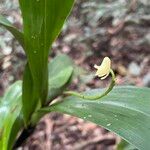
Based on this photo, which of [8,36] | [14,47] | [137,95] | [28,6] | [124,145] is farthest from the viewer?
[14,47]

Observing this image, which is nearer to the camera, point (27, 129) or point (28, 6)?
point (28, 6)

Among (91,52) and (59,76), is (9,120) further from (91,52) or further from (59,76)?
(91,52)

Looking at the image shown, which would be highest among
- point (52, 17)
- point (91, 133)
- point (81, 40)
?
point (52, 17)

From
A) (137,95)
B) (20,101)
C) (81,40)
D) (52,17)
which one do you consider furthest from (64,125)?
(52,17)

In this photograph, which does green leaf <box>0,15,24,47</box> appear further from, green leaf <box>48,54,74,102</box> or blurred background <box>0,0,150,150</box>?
blurred background <box>0,0,150,150</box>

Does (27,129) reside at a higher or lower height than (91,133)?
higher

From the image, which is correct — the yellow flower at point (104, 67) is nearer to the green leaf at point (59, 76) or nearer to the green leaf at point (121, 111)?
the green leaf at point (121, 111)

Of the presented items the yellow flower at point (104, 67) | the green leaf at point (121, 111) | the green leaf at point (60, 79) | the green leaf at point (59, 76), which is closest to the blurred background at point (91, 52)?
the green leaf at point (59, 76)

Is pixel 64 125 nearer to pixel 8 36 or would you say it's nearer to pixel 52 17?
pixel 8 36

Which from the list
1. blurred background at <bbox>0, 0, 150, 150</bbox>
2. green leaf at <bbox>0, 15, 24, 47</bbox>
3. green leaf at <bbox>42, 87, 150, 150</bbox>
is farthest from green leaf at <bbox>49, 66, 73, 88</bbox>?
blurred background at <bbox>0, 0, 150, 150</bbox>
